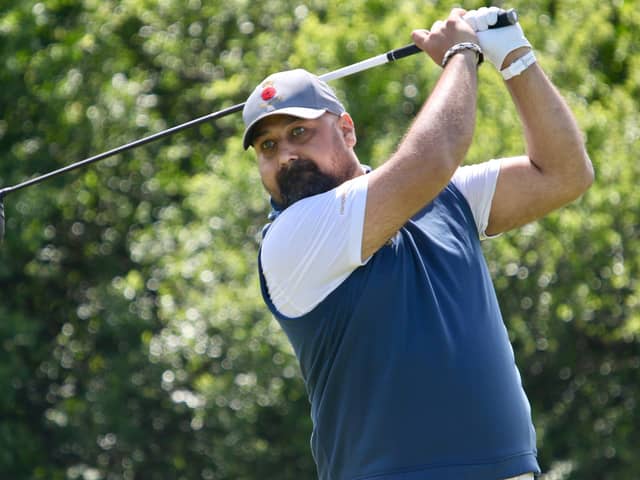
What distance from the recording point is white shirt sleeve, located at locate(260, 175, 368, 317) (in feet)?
10.5

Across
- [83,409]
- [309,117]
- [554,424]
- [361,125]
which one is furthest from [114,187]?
[309,117]

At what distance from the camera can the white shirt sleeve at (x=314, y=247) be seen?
321cm

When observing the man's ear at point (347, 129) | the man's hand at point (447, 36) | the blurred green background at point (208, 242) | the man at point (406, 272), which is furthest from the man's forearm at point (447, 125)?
the blurred green background at point (208, 242)

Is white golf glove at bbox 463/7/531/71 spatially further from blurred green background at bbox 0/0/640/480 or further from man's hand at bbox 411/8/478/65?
blurred green background at bbox 0/0/640/480

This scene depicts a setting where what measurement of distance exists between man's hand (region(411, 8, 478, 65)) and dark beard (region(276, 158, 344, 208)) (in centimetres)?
40

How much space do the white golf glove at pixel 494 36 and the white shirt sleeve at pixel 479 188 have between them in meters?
0.28

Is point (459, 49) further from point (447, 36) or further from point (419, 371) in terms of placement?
point (419, 371)

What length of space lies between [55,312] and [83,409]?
103 centimetres

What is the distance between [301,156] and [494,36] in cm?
56

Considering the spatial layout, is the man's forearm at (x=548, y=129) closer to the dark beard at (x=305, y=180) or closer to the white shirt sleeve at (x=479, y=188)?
the white shirt sleeve at (x=479, y=188)

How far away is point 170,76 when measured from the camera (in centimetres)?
1105

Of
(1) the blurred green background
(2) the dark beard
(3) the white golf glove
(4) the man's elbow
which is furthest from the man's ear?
(1) the blurred green background

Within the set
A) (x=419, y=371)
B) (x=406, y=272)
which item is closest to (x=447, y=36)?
(x=406, y=272)

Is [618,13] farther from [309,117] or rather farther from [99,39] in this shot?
[309,117]
